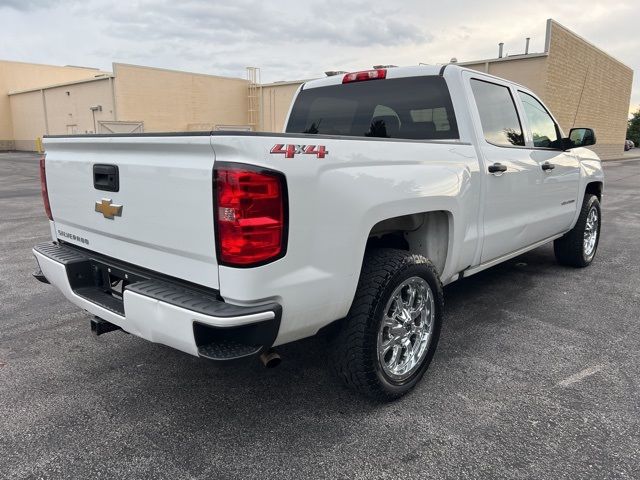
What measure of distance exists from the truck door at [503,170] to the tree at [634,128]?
71899 mm

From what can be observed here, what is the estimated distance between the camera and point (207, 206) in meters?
2.12

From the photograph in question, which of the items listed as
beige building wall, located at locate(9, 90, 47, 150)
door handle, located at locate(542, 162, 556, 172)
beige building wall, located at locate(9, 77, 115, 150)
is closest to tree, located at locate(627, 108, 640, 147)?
beige building wall, located at locate(9, 77, 115, 150)

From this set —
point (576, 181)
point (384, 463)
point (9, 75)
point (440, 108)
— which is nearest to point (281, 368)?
point (384, 463)

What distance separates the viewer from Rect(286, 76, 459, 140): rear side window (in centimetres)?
368

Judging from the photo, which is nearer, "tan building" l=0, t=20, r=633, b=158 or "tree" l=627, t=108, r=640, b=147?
"tan building" l=0, t=20, r=633, b=158

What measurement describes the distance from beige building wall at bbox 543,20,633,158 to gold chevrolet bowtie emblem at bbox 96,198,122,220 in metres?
16.3

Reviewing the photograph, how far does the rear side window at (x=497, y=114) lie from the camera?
12.5 feet

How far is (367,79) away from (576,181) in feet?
8.95

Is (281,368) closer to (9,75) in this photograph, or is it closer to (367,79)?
(367,79)

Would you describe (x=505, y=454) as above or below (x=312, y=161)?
below

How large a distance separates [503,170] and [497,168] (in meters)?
0.10

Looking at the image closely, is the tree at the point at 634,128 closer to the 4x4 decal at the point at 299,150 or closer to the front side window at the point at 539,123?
the front side window at the point at 539,123

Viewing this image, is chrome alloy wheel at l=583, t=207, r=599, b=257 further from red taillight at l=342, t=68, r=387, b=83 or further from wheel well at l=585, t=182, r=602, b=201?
red taillight at l=342, t=68, r=387, b=83

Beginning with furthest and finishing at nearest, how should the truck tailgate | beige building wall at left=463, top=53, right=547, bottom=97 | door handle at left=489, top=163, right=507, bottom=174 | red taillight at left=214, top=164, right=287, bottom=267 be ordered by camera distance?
beige building wall at left=463, top=53, right=547, bottom=97 → door handle at left=489, top=163, right=507, bottom=174 → the truck tailgate → red taillight at left=214, top=164, right=287, bottom=267
